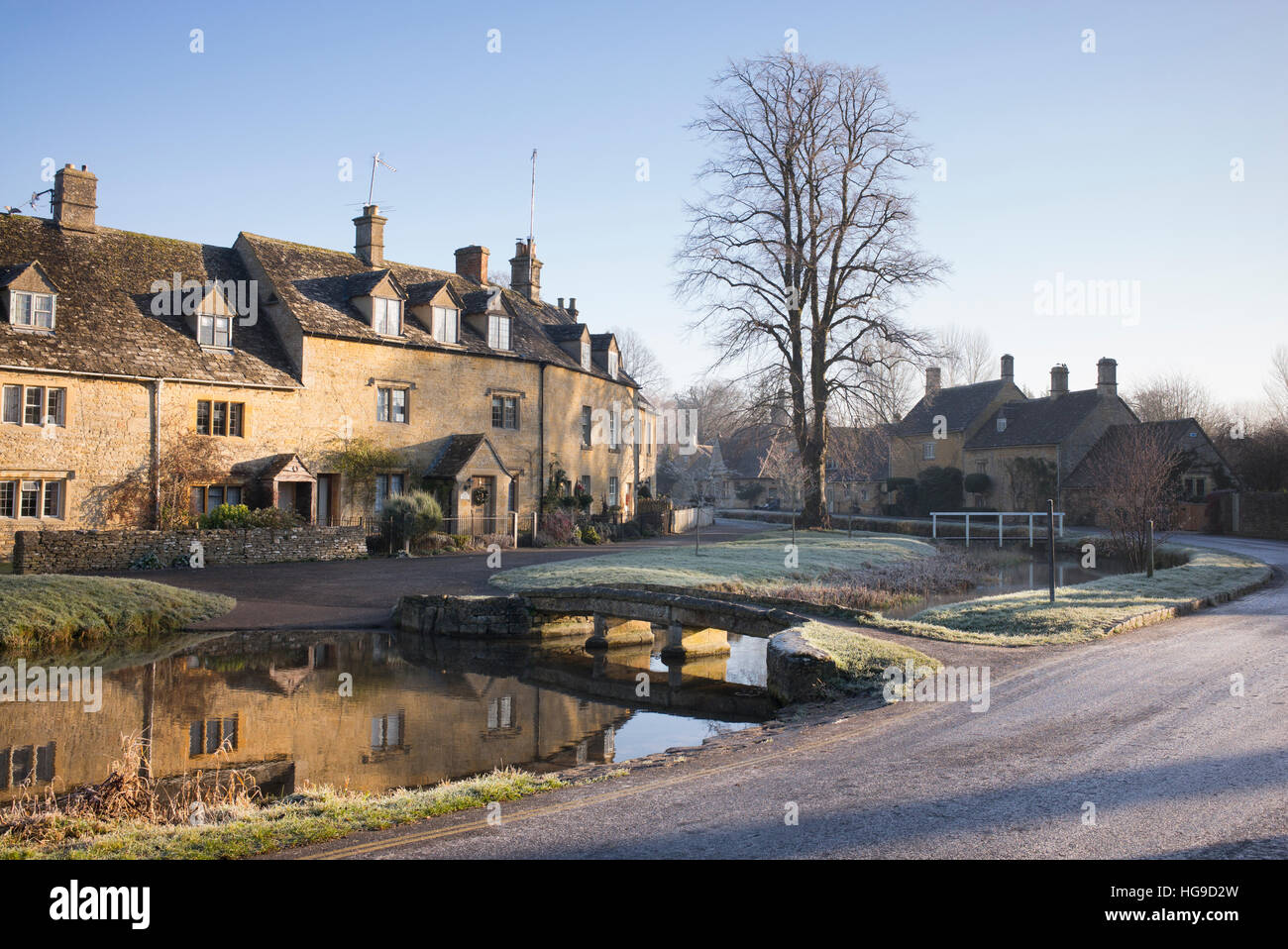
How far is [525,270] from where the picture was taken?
147ft

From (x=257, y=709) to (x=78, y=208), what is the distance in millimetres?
24826

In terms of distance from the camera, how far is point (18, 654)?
15.6m

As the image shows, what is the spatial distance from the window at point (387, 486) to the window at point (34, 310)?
10780 millimetres

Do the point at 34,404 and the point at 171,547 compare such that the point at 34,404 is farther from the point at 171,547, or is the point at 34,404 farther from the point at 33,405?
the point at 171,547

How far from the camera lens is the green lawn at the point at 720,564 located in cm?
2236

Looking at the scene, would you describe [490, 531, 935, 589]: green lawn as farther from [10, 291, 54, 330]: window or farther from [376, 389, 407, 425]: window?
[10, 291, 54, 330]: window

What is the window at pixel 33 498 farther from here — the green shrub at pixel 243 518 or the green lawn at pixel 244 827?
the green lawn at pixel 244 827

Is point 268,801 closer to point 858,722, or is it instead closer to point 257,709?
point 257,709

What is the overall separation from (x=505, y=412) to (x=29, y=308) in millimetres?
15934

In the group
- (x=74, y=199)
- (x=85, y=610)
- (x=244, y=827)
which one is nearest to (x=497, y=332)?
(x=74, y=199)

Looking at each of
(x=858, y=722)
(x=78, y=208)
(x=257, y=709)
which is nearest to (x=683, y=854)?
(x=858, y=722)

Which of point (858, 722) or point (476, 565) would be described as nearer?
point (858, 722)

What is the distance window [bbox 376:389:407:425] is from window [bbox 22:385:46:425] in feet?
33.1

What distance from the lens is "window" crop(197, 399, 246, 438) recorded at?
28875mm
